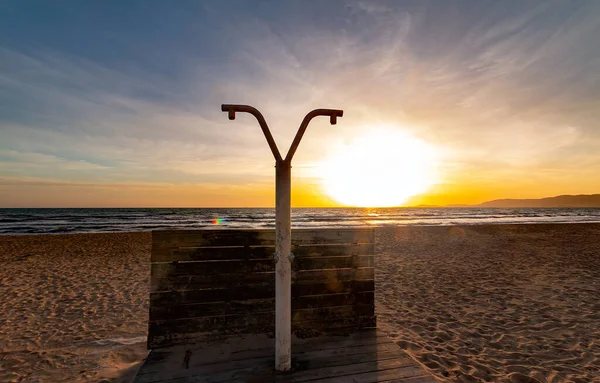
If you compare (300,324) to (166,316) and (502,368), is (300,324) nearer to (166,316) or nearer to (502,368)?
(166,316)

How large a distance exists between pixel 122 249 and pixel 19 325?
10829 mm

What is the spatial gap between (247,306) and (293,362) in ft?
3.31

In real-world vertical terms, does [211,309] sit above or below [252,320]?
above

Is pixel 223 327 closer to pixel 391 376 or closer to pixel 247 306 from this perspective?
pixel 247 306

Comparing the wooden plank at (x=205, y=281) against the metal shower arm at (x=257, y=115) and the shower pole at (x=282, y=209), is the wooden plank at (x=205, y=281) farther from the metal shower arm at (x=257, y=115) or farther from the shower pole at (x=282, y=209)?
the metal shower arm at (x=257, y=115)

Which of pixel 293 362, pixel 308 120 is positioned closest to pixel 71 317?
pixel 293 362

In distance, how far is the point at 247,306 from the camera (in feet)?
13.2

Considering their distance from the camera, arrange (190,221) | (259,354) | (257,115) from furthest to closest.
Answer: (190,221), (259,354), (257,115)

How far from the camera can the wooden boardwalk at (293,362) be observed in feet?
9.81

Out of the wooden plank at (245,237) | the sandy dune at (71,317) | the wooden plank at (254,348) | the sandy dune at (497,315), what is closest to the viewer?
the wooden plank at (254,348)

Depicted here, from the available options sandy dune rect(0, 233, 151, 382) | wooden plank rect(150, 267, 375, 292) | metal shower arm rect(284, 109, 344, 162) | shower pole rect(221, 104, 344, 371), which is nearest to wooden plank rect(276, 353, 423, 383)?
shower pole rect(221, 104, 344, 371)

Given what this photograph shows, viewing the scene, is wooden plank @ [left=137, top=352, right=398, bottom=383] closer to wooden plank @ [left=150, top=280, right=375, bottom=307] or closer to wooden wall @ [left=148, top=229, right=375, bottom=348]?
wooden wall @ [left=148, top=229, right=375, bottom=348]

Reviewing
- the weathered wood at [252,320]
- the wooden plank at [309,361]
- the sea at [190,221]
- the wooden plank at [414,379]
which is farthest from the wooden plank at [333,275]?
the sea at [190,221]

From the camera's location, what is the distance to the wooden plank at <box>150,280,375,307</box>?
381 centimetres
